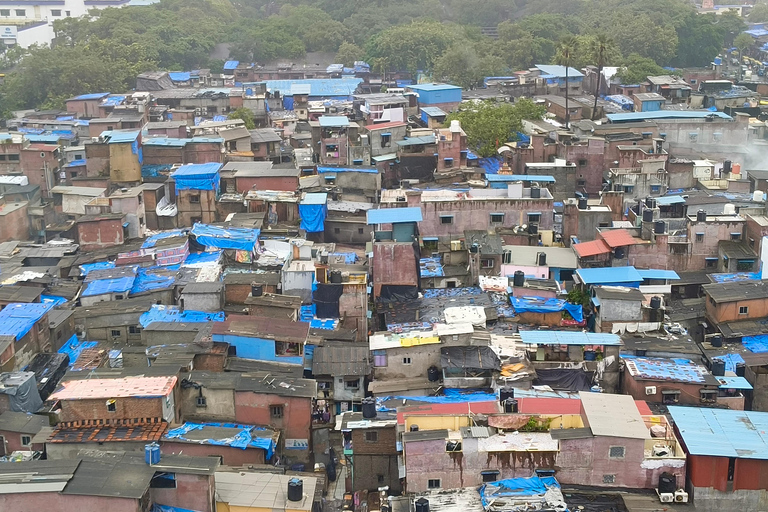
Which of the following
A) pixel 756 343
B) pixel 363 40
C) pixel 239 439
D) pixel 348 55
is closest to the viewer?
pixel 239 439

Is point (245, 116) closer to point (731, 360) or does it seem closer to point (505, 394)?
point (731, 360)

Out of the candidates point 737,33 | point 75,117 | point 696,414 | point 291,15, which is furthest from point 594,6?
point 696,414

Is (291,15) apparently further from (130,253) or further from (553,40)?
(130,253)

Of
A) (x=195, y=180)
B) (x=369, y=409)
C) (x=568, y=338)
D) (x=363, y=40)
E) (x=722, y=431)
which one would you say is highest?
(x=363, y=40)

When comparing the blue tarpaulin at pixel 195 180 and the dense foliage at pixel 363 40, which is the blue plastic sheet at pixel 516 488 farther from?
the dense foliage at pixel 363 40

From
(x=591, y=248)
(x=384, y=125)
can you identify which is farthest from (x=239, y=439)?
(x=384, y=125)

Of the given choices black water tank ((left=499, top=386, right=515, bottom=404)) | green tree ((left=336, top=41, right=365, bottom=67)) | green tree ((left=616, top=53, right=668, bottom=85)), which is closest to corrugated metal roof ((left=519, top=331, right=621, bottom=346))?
black water tank ((left=499, top=386, right=515, bottom=404))

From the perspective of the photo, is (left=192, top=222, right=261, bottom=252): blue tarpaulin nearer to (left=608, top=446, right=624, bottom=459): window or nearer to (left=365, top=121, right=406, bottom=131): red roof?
→ (left=365, top=121, right=406, bottom=131): red roof
